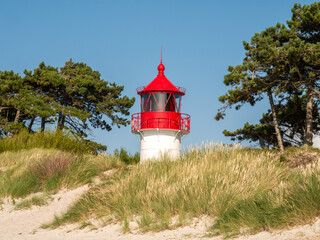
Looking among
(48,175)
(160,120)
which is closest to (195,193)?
(48,175)

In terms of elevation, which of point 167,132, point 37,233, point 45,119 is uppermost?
point 45,119

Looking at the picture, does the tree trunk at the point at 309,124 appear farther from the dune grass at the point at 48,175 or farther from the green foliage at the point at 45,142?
the dune grass at the point at 48,175

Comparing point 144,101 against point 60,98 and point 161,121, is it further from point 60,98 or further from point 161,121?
point 60,98

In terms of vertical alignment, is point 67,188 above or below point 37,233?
above

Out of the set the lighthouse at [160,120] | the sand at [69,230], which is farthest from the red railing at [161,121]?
the sand at [69,230]

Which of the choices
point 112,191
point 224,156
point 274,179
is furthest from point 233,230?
point 224,156

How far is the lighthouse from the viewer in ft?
59.8

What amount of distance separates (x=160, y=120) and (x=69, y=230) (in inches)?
366

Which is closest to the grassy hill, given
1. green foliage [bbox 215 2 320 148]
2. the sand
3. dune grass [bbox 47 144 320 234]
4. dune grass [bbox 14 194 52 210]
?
dune grass [bbox 47 144 320 234]

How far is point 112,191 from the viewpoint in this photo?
10305 millimetres

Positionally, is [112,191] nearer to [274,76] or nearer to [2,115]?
[274,76]

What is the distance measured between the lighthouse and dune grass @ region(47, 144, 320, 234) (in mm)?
6395

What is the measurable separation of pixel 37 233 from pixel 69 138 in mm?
10662

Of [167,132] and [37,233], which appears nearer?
[37,233]
